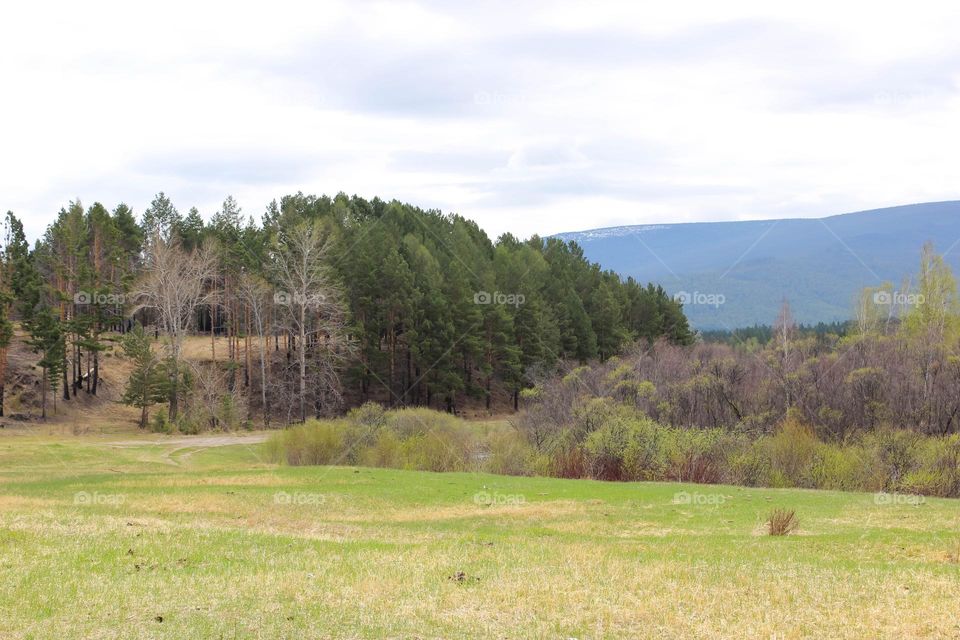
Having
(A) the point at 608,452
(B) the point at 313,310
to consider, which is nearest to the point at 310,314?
(B) the point at 313,310

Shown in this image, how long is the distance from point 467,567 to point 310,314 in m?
56.7

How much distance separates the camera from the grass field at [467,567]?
1070 cm

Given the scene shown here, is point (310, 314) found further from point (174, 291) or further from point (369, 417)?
point (369, 417)

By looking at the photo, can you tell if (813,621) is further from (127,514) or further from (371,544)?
(127,514)

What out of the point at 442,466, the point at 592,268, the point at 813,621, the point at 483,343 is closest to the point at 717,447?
the point at 442,466

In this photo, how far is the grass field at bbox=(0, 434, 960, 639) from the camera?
35.1 ft

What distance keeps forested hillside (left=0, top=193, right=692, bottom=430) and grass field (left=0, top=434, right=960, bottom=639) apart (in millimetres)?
39080

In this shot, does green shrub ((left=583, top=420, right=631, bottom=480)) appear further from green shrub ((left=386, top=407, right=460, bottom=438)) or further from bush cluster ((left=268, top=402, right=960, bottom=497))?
green shrub ((left=386, top=407, right=460, bottom=438))

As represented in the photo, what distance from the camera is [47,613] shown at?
1076cm

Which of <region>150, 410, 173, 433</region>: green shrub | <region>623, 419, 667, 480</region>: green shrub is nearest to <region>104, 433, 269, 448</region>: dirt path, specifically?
<region>150, 410, 173, 433</region>: green shrub

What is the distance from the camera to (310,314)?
227ft

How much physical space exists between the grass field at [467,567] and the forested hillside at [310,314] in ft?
128

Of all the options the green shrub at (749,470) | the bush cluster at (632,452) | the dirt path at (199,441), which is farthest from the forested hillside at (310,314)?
the green shrub at (749,470)

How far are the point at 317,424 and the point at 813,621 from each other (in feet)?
123
